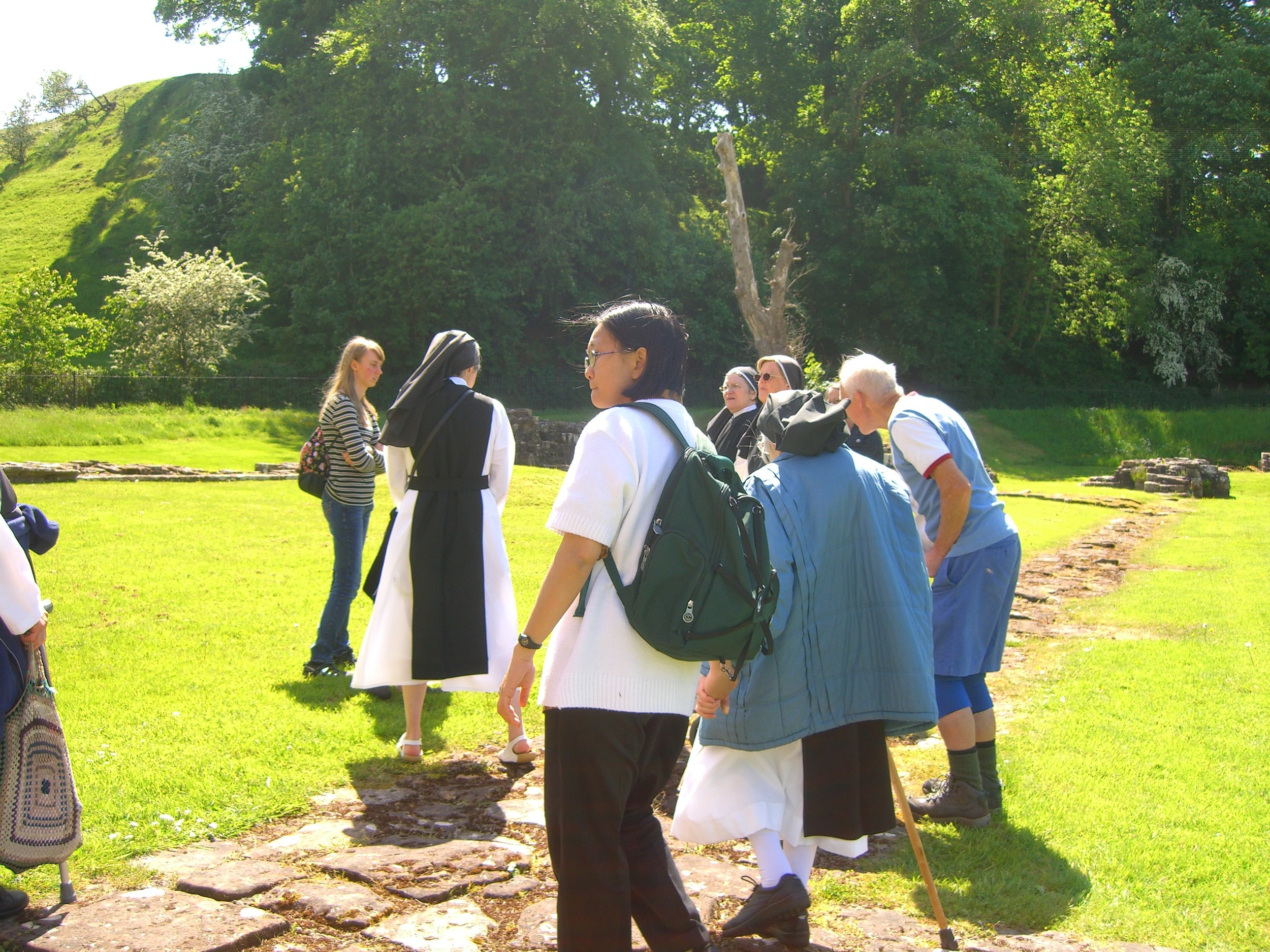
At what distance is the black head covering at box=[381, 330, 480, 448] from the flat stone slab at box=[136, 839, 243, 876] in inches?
83.4

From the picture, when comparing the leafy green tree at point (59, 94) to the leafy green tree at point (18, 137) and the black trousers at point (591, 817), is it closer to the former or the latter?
the leafy green tree at point (18, 137)

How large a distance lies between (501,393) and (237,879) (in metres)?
33.7

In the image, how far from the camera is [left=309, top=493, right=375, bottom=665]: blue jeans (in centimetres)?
683

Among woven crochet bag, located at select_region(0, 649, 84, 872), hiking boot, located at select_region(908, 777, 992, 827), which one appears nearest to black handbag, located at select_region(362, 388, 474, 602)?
woven crochet bag, located at select_region(0, 649, 84, 872)

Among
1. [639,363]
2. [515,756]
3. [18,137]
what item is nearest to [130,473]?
[515,756]

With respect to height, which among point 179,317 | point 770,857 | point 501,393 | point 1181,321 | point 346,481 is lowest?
point 770,857

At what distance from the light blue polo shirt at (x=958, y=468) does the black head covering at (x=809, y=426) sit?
0.80m

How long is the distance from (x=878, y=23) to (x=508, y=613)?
39297 mm

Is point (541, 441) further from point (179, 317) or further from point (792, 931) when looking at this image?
point (792, 931)

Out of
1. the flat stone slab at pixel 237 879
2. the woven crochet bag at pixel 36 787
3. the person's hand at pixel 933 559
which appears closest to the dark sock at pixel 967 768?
the person's hand at pixel 933 559

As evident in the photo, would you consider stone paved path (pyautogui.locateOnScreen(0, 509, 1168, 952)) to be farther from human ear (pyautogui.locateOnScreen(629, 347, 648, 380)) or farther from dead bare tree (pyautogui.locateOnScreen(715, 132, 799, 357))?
dead bare tree (pyautogui.locateOnScreen(715, 132, 799, 357))

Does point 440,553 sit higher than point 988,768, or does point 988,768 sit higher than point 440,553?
point 440,553

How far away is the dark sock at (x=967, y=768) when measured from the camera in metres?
4.68

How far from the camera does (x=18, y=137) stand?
214 ft
